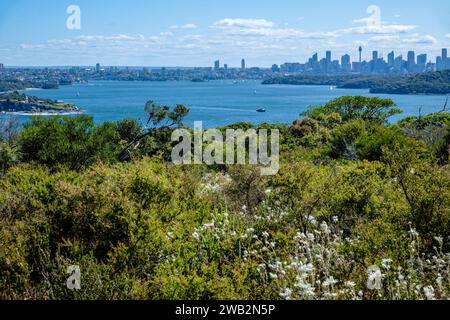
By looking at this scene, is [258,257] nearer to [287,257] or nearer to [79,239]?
[287,257]

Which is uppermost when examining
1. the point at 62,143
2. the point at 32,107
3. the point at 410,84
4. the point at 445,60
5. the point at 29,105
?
the point at 445,60

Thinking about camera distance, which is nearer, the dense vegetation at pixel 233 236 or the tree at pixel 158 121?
the dense vegetation at pixel 233 236

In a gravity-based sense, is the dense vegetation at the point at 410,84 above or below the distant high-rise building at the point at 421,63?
below

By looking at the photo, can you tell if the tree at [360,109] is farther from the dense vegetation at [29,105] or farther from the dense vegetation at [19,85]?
the dense vegetation at [19,85]

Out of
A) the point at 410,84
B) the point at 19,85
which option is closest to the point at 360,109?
the point at 410,84

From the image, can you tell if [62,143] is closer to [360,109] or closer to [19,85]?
[360,109]

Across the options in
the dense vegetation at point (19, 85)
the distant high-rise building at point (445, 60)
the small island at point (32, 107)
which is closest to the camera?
the small island at point (32, 107)

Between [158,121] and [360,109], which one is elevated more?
[360,109]

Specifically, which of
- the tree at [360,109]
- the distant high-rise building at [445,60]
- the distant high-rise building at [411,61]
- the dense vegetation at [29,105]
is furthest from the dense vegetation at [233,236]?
the distant high-rise building at [411,61]

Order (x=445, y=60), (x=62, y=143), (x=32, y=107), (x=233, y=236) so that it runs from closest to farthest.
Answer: (x=233, y=236) → (x=62, y=143) → (x=32, y=107) → (x=445, y=60)

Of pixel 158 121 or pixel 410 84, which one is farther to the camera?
pixel 410 84

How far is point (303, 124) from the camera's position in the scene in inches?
1545

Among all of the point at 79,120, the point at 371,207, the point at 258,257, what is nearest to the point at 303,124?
the point at 79,120
